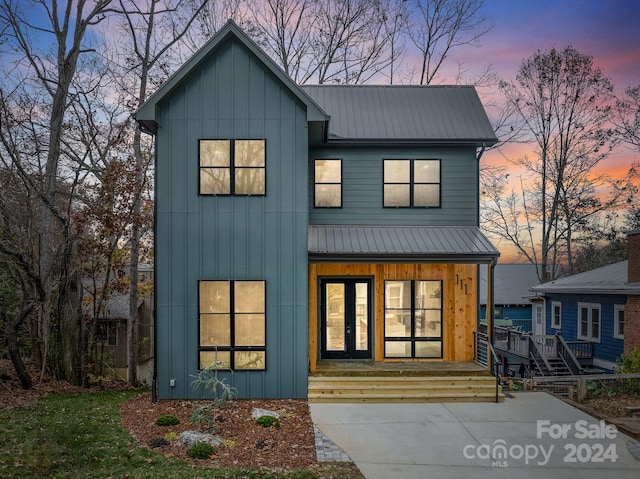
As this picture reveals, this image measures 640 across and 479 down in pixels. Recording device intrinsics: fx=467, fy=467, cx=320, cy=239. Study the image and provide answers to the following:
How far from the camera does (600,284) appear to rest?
18.2 meters

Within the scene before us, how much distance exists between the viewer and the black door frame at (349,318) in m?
12.3

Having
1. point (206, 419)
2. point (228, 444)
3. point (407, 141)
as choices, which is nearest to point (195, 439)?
point (228, 444)

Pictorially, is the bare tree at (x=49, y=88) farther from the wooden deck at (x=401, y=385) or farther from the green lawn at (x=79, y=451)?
the wooden deck at (x=401, y=385)

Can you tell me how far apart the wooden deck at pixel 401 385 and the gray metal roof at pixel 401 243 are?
268cm

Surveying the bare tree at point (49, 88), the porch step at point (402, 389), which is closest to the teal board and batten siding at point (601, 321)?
the porch step at point (402, 389)

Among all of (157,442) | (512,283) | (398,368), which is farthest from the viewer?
(512,283)

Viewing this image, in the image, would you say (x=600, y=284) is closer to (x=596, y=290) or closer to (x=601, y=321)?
(x=596, y=290)

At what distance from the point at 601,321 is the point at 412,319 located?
10.7 metres

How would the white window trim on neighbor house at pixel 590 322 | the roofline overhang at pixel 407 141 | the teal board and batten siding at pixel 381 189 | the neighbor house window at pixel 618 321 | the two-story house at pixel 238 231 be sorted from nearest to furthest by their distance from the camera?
1. the two-story house at pixel 238 231
2. the roofline overhang at pixel 407 141
3. the teal board and batten siding at pixel 381 189
4. the neighbor house window at pixel 618 321
5. the white window trim on neighbor house at pixel 590 322

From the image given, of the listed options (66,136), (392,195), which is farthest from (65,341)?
(392,195)

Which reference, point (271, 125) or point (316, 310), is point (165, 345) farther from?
point (271, 125)

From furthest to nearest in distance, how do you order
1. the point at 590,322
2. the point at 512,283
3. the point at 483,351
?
the point at 512,283
the point at 590,322
the point at 483,351

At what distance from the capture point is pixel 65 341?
12633 mm

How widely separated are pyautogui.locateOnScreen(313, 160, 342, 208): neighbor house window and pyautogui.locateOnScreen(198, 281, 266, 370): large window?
3.38m
